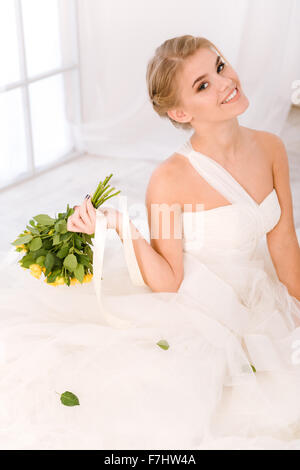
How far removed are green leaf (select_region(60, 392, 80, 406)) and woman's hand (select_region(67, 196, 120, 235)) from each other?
1.48 feet

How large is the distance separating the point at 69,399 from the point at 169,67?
94cm

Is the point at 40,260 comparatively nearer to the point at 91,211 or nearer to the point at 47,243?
the point at 47,243

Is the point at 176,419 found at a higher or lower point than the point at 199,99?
lower

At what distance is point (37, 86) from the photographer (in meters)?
3.88

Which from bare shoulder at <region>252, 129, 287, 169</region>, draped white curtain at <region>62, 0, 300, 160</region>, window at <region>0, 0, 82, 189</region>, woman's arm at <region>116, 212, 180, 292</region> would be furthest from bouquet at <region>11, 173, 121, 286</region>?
draped white curtain at <region>62, 0, 300, 160</region>

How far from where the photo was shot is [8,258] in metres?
2.22

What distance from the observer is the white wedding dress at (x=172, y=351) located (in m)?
1.54

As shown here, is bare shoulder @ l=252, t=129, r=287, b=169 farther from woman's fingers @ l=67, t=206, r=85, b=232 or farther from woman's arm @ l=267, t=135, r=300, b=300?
woman's fingers @ l=67, t=206, r=85, b=232

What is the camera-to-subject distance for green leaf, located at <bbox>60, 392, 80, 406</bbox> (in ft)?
5.12

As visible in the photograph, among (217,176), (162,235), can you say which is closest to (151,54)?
(217,176)
